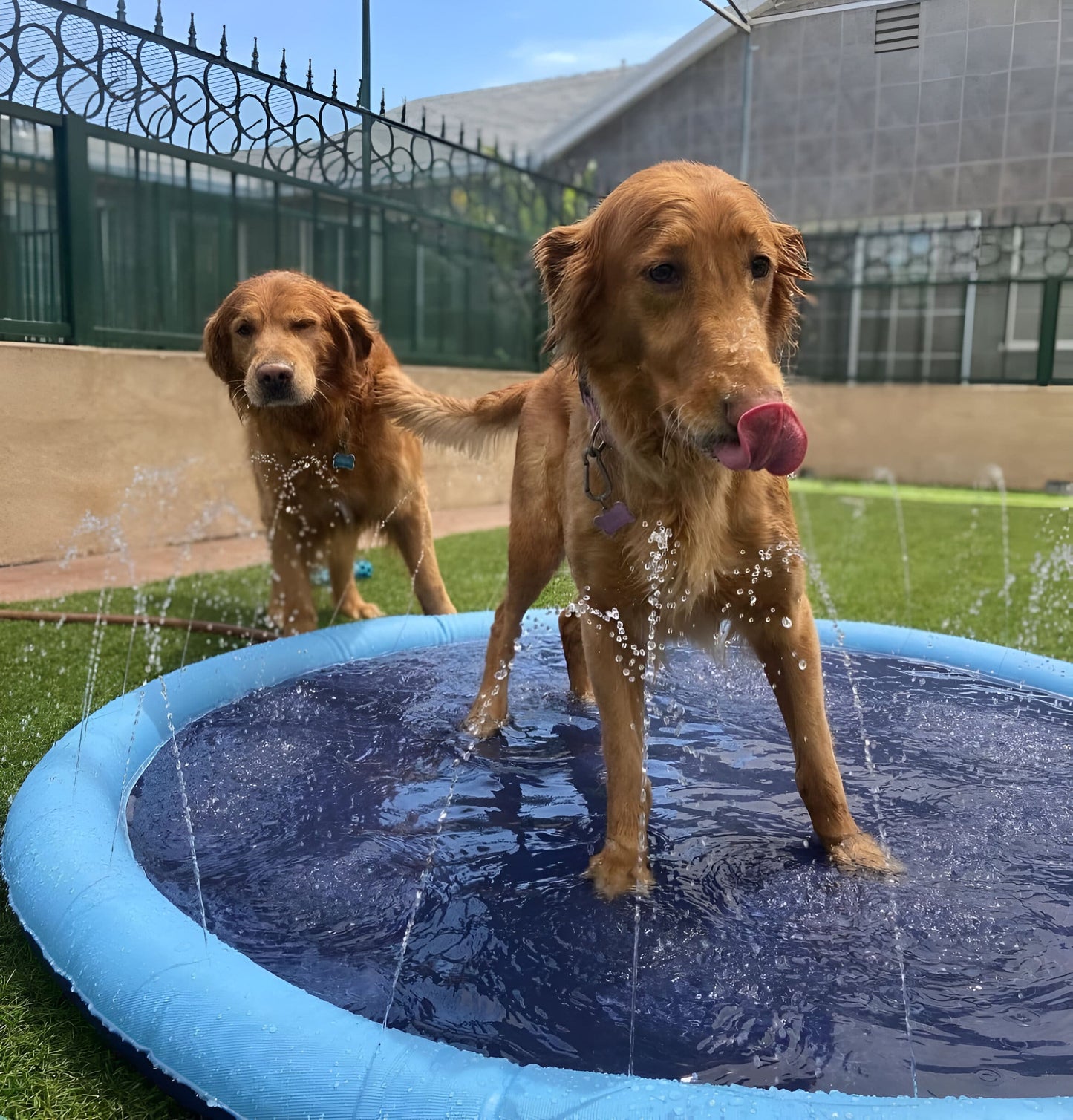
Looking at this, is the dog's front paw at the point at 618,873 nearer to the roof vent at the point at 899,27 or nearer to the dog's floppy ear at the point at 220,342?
the dog's floppy ear at the point at 220,342

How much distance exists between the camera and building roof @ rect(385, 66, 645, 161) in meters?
7.67

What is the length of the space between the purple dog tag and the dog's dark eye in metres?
0.56

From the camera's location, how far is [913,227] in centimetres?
1170

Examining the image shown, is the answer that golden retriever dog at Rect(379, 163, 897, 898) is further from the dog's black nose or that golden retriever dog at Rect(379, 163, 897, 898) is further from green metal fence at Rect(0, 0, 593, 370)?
green metal fence at Rect(0, 0, 593, 370)

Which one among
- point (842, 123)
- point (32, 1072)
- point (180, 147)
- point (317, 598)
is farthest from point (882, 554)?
point (32, 1072)

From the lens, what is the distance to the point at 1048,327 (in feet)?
36.1

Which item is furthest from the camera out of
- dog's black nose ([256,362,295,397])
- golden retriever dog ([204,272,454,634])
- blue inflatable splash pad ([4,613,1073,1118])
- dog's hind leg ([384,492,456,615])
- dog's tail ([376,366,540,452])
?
dog's hind leg ([384,492,456,615])

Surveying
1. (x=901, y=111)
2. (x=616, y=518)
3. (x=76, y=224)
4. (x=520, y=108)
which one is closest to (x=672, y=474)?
(x=616, y=518)

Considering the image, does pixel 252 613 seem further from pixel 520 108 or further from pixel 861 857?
pixel 520 108

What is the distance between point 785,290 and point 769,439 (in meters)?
0.71

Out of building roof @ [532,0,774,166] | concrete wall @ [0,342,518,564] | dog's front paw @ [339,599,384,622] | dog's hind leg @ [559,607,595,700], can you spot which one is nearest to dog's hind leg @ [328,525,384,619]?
dog's front paw @ [339,599,384,622]

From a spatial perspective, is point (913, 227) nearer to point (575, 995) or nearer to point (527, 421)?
point (527, 421)

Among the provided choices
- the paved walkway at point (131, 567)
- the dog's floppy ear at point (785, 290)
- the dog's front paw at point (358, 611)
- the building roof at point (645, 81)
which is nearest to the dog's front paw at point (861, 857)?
the dog's floppy ear at point (785, 290)

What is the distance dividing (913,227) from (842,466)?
3168mm
